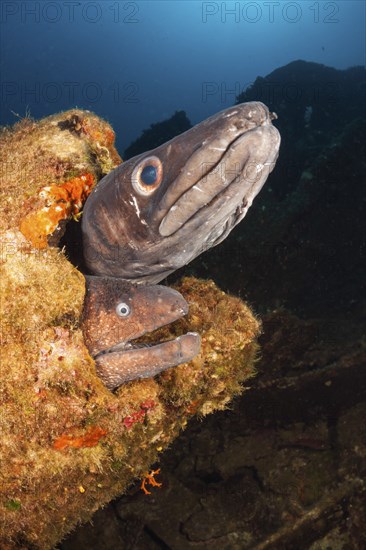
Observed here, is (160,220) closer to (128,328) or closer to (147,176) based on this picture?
(147,176)

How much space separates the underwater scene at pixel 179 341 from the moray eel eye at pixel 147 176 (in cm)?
→ 2

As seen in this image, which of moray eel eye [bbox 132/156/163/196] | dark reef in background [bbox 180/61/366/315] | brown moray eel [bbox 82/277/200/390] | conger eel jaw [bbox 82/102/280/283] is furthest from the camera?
dark reef in background [bbox 180/61/366/315]

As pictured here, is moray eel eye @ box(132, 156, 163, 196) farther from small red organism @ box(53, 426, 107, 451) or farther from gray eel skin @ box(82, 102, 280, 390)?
small red organism @ box(53, 426, 107, 451)

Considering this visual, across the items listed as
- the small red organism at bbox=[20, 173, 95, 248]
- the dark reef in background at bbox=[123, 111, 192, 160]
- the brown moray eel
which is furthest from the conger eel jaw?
the dark reef in background at bbox=[123, 111, 192, 160]

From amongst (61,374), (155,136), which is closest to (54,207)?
(61,374)

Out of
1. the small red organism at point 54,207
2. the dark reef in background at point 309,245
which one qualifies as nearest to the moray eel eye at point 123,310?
the small red organism at point 54,207

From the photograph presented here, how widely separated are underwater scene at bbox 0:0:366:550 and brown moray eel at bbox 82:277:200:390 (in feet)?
0.06

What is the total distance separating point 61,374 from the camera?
280 cm

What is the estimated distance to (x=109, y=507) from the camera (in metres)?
5.97

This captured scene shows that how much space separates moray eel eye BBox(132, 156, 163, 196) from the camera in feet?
9.73

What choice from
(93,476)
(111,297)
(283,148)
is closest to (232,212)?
(111,297)

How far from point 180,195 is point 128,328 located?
1.30 meters

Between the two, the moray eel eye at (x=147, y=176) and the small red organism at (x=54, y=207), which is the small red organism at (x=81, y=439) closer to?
the small red organism at (x=54, y=207)

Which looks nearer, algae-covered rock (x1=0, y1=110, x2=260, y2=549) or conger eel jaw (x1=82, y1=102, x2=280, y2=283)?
conger eel jaw (x1=82, y1=102, x2=280, y2=283)
